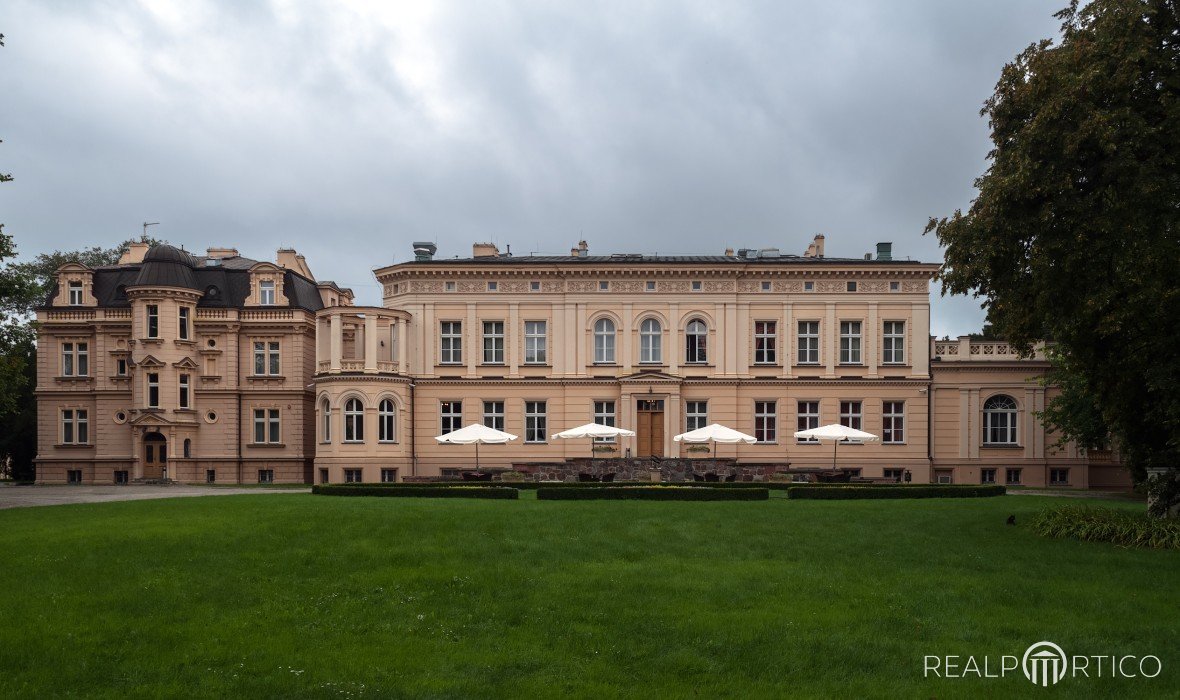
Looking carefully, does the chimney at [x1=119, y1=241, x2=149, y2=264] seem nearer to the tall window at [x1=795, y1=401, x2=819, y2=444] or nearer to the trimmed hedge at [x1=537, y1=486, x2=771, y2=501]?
the trimmed hedge at [x1=537, y1=486, x2=771, y2=501]

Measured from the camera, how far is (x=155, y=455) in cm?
4741

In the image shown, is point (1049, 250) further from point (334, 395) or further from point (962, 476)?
point (334, 395)

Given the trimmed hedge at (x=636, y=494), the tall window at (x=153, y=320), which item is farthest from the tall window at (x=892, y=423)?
the tall window at (x=153, y=320)

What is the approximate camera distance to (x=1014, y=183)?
675 inches

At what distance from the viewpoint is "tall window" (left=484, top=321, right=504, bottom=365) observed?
47000mm

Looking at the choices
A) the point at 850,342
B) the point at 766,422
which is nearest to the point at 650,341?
the point at 766,422

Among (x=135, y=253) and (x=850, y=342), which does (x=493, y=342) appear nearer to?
(x=850, y=342)

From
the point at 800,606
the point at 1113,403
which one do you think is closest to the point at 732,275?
the point at 1113,403

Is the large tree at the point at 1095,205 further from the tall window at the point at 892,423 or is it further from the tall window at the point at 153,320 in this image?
the tall window at the point at 153,320

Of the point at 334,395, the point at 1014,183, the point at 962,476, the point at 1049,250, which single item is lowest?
the point at 962,476

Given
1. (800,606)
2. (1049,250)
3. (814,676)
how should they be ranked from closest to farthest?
(814,676)
(800,606)
(1049,250)

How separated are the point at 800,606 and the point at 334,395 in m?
36.0

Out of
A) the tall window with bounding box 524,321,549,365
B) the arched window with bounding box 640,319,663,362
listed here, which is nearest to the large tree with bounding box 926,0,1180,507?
the arched window with bounding box 640,319,663,362

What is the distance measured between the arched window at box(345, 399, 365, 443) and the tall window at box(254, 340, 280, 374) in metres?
6.64
